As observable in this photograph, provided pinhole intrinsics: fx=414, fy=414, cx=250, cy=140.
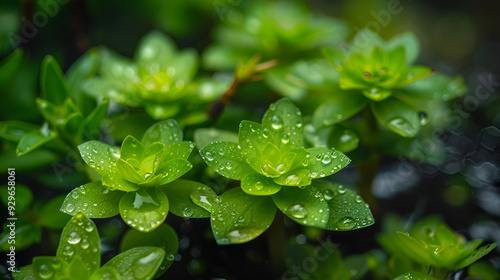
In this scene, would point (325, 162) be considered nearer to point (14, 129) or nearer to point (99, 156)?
point (99, 156)

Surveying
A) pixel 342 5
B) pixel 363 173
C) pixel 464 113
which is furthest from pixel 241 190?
pixel 342 5

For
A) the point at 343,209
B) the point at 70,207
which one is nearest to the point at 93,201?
the point at 70,207

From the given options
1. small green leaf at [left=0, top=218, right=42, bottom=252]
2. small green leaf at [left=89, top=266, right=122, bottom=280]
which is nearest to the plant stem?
small green leaf at [left=89, top=266, right=122, bottom=280]

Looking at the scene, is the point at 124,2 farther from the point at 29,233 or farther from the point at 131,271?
the point at 131,271

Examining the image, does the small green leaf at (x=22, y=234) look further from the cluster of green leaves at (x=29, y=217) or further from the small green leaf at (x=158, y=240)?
the small green leaf at (x=158, y=240)

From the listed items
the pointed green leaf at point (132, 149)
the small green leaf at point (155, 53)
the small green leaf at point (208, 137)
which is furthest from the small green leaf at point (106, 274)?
the small green leaf at point (155, 53)

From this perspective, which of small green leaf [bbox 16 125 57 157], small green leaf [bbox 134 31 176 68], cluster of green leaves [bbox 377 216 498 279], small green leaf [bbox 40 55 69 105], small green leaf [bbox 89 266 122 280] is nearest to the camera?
small green leaf [bbox 89 266 122 280]

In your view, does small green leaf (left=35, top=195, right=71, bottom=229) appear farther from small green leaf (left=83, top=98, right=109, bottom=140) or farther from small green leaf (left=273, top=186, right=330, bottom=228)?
small green leaf (left=273, top=186, right=330, bottom=228)
